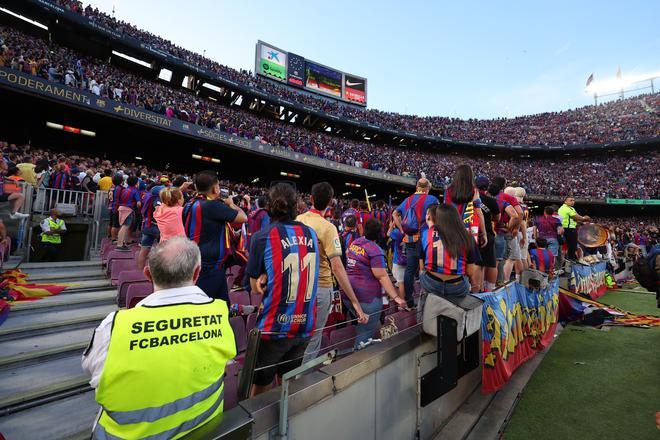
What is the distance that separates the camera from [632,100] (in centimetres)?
4438

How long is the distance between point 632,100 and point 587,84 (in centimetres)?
826

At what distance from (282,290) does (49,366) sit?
2437 mm

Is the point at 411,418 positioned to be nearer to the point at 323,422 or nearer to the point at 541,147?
the point at 323,422

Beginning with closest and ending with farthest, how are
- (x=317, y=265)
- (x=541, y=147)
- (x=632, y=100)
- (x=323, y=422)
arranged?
→ 1. (x=323, y=422)
2. (x=317, y=265)
3. (x=541, y=147)
4. (x=632, y=100)

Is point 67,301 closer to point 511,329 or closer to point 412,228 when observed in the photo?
point 412,228

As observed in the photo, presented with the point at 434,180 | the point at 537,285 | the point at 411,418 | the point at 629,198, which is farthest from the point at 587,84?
the point at 411,418

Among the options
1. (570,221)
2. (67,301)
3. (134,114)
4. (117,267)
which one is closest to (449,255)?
(67,301)

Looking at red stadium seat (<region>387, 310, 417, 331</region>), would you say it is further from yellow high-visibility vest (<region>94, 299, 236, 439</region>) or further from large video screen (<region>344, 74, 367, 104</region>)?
large video screen (<region>344, 74, 367, 104</region>)

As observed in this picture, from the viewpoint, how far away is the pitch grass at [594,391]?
3.08 meters

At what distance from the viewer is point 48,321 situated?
11.4ft

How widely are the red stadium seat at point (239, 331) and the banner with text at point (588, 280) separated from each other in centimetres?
780

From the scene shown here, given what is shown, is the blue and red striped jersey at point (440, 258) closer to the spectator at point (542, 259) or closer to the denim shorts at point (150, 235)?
the denim shorts at point (150, 235)

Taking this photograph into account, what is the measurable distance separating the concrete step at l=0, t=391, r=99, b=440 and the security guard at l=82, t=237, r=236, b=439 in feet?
4.45

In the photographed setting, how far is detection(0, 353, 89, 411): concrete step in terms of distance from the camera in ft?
7.75
